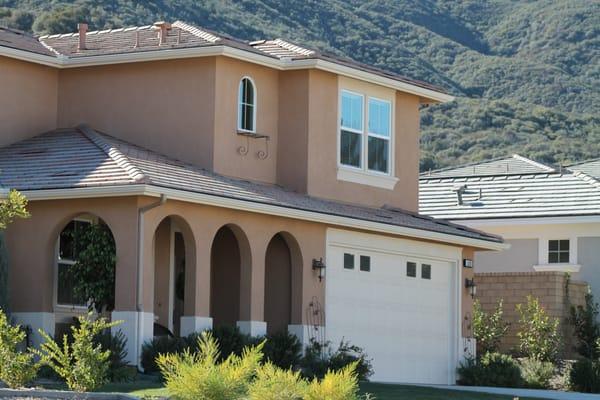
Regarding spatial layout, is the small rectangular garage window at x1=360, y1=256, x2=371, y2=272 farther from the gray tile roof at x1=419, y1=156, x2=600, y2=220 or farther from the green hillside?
the green hillside

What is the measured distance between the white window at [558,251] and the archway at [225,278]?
460 inches

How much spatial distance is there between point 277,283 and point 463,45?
62801 mm

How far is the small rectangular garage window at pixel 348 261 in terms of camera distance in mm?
29406

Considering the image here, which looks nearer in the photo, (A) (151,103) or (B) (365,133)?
(A) (151,103)

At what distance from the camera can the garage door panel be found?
29.2 m

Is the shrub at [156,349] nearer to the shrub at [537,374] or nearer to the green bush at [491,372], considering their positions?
the green bush at [491,372]

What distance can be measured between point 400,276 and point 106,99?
6717 millimetres

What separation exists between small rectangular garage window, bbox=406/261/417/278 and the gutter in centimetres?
61

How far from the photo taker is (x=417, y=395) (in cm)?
2466

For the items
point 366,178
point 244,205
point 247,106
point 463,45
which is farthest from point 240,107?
point 463,45

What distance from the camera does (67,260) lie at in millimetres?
27125

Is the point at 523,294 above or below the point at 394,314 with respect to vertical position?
above

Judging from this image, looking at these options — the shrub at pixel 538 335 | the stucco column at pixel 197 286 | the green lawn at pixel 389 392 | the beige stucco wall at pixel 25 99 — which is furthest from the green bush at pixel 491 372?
the beige stucco wall at pixel 25 99

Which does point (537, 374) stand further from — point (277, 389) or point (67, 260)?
point (277, 389)
